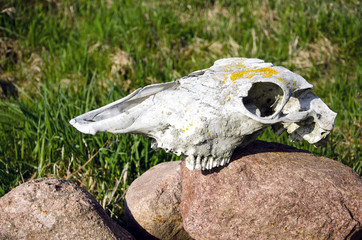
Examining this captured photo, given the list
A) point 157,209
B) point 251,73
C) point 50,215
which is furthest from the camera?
point 157,209

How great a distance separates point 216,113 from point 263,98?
1.54 feet

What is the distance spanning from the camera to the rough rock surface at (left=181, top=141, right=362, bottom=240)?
2.64m

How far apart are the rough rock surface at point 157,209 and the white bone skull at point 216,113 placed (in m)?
0.45

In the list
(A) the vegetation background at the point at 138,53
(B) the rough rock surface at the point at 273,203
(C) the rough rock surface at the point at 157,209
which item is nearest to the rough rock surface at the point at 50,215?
(C) the rough rock surface at the point at 157,209

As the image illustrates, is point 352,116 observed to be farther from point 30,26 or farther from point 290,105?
point 30,26

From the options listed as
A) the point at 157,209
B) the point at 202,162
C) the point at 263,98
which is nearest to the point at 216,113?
the point at 202,162

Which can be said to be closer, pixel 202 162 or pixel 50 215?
pixel 50 215

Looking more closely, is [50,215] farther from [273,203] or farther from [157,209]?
[273,203]

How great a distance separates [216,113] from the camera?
2.57 metres

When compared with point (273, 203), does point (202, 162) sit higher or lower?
higher

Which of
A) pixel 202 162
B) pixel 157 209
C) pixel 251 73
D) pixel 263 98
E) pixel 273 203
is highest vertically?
pixel 251 73

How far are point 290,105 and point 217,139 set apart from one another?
610 mm

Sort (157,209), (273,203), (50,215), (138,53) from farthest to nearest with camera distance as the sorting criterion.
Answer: (138,53)
(157,209)
(273,203)
(50,215)

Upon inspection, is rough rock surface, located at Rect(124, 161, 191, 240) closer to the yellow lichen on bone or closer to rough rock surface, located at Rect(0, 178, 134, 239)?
rough rock surface, located at Rect(0, 178, 134, 239)
